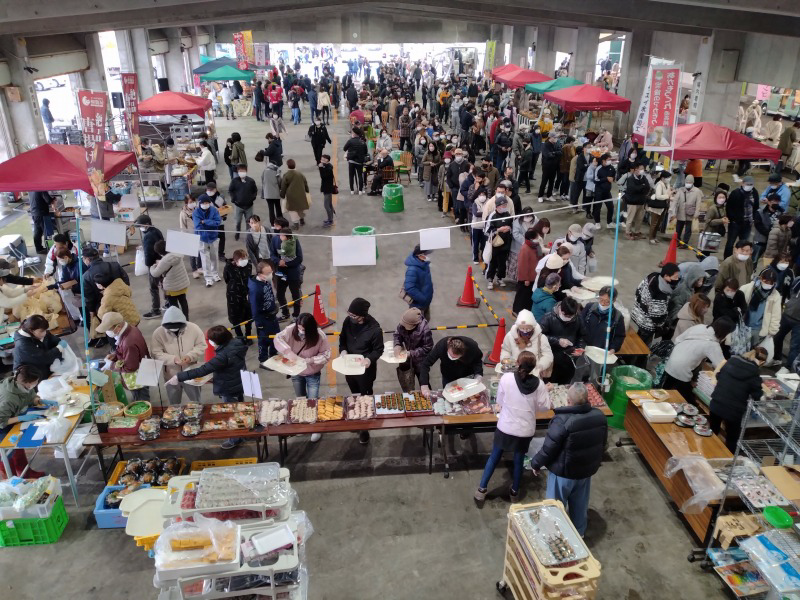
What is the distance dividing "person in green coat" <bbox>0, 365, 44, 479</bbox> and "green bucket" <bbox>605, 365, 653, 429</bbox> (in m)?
6.26

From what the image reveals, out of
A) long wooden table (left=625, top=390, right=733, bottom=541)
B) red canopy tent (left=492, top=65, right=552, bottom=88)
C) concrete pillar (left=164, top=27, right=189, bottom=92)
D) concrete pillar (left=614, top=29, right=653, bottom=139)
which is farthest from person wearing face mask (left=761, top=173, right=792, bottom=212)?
concrete pillar (left=164, top=27, right=189, bottom=92)

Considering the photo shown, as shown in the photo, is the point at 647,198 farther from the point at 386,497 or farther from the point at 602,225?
the point at 386,497

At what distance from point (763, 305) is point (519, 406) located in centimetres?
430

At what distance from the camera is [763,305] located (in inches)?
316

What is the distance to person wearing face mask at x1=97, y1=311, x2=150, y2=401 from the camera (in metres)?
7.01

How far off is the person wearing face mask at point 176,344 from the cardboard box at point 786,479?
224 inches

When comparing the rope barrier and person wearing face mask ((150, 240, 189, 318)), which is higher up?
person wearing face mask ((150, 240, 189, 318))

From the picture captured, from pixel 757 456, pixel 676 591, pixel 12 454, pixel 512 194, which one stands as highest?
pixel 512 194

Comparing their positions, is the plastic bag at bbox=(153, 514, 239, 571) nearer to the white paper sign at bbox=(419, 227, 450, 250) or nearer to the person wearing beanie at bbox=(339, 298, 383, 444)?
the person wearing beanie at bbox=(339, 298, 383, 444)

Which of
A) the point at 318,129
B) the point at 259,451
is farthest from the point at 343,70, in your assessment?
the point at 259,451

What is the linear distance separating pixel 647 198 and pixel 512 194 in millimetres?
3823

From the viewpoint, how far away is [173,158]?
53.2 feet

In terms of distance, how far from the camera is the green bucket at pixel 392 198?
15180 millimetres

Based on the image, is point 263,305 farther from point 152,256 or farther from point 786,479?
point 786,479
